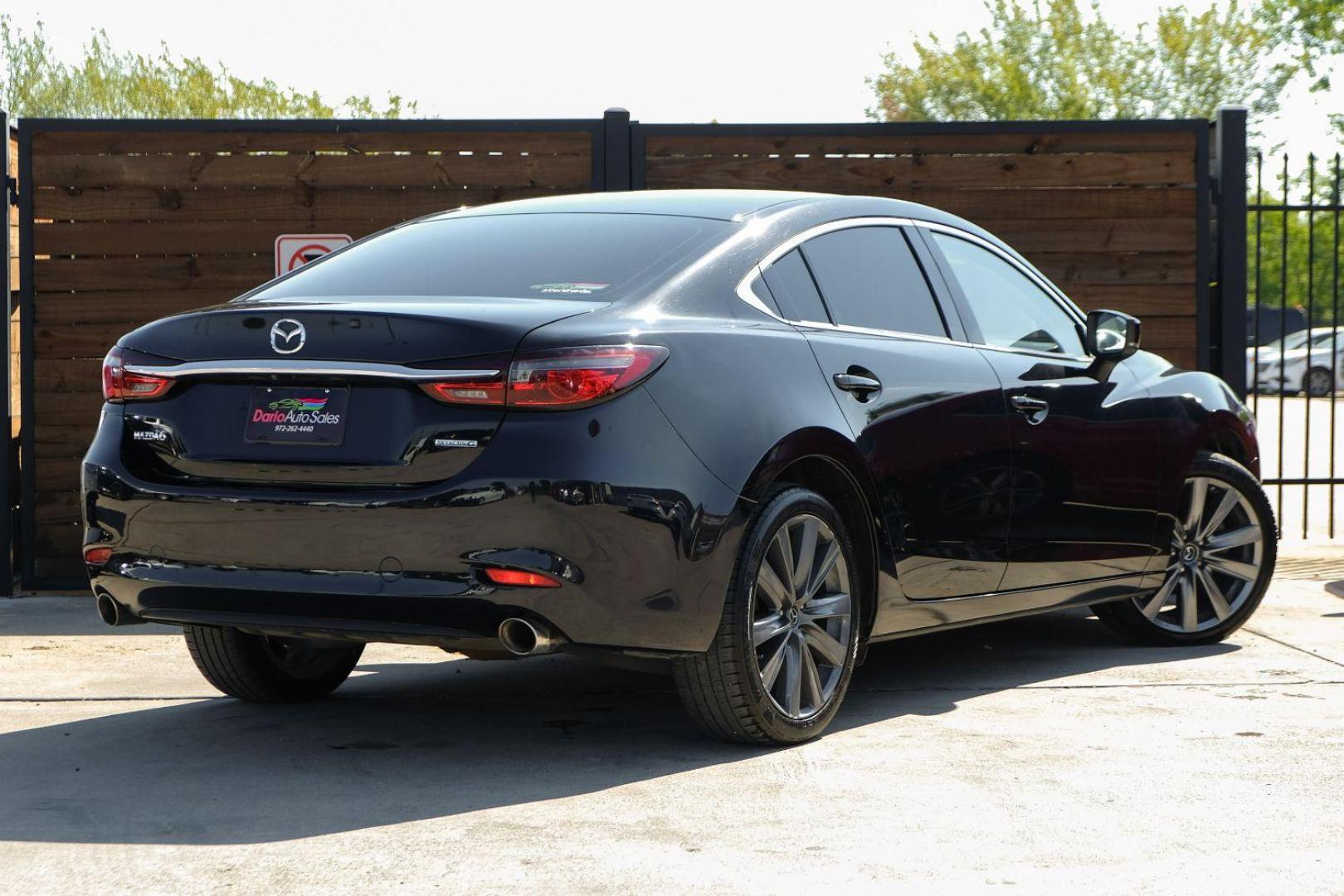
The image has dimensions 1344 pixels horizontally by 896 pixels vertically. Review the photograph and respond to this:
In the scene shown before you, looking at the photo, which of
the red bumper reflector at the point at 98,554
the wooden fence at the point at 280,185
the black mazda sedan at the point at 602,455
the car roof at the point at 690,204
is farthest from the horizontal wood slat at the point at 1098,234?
the red bumper reflector at the point at 98,554

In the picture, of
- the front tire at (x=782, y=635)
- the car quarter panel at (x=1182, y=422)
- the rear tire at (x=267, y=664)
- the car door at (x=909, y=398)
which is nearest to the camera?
the front tire at (x=782, y=635)

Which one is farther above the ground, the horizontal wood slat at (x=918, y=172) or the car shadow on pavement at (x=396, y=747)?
the horizontal wood slat at (x=918, y=172)

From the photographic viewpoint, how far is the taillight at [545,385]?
4430mm

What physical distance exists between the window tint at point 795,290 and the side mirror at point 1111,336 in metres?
1.51

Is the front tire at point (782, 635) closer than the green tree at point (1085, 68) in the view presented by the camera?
Yes

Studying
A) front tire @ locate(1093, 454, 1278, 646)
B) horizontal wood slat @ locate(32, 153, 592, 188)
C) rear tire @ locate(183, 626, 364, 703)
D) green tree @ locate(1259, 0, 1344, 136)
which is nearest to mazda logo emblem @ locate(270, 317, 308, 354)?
rear tire @ locate(183, 626, 364, 703)

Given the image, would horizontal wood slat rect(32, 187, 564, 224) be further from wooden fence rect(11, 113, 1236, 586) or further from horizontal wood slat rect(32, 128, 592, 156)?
horizontal wood slat rect(32, 128, 592, 156)

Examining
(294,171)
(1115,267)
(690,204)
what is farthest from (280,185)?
(1115,267)

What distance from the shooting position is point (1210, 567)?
23.3 feet

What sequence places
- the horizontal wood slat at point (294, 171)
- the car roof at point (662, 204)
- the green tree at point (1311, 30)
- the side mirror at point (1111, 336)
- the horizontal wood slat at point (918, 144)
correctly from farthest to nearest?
the green tree at point (1311, 30), the horizontal wood slat at point (918, 144), the horizontal wood slat at point (294, 171), the side mirror at point (1111, 336), the car roof at point (662, 204)

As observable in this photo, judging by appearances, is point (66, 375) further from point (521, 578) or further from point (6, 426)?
point (521, 578)

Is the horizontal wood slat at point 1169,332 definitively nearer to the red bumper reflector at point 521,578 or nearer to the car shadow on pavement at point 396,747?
the car shadow on pavement at point 396,747

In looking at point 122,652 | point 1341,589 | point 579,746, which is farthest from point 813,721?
point 1341,589

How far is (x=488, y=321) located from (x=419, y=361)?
7.9 inches
